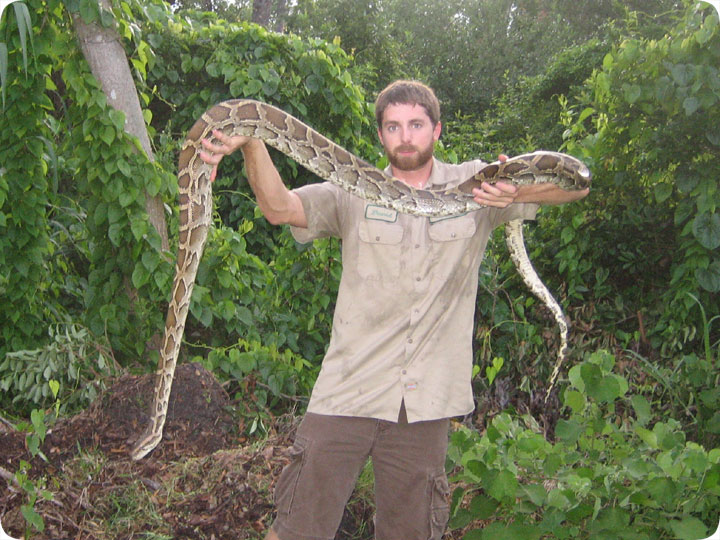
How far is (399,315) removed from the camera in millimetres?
3291

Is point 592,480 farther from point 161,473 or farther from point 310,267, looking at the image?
point 310,267

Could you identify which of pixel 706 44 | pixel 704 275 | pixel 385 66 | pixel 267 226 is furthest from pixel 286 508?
pixel 385 66

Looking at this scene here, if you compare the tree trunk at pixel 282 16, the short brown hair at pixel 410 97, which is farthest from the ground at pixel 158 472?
the tree trunk at pixel 282 16

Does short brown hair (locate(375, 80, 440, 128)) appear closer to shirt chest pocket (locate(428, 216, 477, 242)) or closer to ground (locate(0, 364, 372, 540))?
shirt chest pocket (locate(428, 216, 477, 242))

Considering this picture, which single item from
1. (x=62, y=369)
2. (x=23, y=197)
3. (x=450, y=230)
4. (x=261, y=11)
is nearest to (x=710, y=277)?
(x=450, y=230)

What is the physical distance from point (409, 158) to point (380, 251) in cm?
48

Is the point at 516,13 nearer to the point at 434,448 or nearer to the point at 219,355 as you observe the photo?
the point at 219,355

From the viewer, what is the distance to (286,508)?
10.3 ft

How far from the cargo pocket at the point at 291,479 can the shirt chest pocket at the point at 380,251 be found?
794 mm

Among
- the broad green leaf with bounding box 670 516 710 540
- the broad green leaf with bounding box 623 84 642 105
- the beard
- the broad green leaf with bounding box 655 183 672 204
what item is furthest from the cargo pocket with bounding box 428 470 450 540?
the broad green leaf with bounding box 623 84 642 105

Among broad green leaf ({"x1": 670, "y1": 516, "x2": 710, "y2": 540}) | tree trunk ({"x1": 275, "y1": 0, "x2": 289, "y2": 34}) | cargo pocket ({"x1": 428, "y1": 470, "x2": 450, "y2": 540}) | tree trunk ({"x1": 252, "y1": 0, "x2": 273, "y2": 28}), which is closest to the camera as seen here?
broad green leaf ({"x1": 670, "y1": 516, "x2": 710, "y2": 540})

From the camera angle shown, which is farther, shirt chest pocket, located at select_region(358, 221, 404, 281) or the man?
shirt chest pocket, located at select_region(358, 221, 404, 281)

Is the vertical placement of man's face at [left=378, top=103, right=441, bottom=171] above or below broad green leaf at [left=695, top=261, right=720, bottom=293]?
above

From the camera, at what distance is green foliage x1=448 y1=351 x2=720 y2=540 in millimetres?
3201
